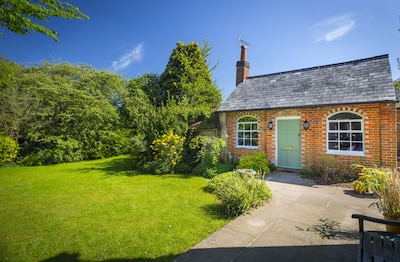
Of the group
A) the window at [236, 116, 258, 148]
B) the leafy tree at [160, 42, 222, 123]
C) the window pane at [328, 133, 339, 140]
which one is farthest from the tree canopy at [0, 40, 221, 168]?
the window pane at [328, 133, 339, 140]

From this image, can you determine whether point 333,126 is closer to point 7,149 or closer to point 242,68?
point 242,68

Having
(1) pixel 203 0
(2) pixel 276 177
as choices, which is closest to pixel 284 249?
(2) pixel 276 177

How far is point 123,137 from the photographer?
17.6 meters

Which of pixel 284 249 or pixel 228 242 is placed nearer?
pixel 284 249

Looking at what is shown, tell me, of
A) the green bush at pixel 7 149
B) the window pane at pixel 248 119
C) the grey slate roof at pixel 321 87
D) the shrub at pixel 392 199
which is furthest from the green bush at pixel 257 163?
the green bush at pixel 7 149

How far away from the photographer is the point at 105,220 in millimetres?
4652

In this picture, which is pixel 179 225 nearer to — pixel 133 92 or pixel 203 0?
pixel 203 0

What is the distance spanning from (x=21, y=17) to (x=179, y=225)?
6.14m

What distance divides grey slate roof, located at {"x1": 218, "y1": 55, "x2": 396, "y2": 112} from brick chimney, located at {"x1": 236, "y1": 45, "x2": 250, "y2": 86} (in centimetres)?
112

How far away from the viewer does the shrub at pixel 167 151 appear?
9877mm

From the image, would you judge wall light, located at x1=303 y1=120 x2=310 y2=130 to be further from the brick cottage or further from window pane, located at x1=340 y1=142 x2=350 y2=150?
window pane, located at x1=340 y1=142 x2=350 y2=150

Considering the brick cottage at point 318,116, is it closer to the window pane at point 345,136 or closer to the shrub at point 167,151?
the window pane at point 345,136

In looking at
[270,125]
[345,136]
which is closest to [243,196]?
[270,125]

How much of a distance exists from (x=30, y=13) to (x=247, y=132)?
32.3 feet
